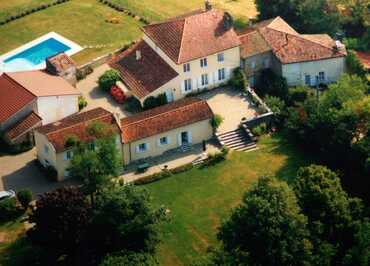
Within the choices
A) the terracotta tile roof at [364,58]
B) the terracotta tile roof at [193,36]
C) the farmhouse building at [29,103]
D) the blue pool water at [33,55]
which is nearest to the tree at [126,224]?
the farmhouse building at [29,103]

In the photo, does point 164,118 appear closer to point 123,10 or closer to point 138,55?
point 138,55

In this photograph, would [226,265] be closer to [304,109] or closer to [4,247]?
[4,247]

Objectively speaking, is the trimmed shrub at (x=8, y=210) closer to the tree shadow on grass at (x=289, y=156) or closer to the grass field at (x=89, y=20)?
the tree shadow on grass at (x=289, y=156)

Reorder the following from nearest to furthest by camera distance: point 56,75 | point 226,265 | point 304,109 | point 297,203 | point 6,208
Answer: point 226,265 → point 297,203 → point 6,208 → point 304,109 → point 56,75

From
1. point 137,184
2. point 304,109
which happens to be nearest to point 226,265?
point 137,184

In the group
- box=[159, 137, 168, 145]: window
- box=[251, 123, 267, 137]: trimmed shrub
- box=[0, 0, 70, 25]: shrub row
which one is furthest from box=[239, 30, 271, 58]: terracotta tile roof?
box=[0, 0, 70, 25]: shrub row

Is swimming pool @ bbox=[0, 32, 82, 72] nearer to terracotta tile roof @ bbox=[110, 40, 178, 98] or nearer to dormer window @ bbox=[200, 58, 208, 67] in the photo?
terracotta tile roof @ bbox=[110, 40, 178, 98]

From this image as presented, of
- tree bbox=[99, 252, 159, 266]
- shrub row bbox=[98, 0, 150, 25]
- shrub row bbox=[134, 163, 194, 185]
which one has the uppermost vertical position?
shrub row bbox=[98, 0, 150, 25]
